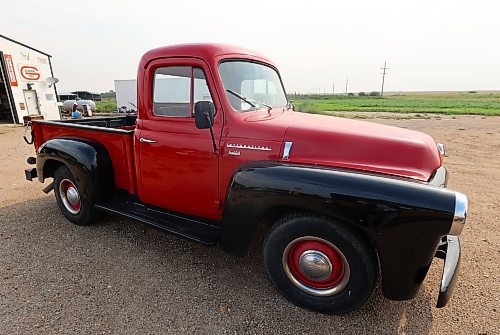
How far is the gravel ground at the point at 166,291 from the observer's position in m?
2.21

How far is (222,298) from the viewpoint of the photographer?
2.51m

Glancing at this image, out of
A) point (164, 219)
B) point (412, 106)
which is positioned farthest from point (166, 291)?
point (412, 106)

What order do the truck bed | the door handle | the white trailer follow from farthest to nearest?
the white trailer, the truck bed, the door handle

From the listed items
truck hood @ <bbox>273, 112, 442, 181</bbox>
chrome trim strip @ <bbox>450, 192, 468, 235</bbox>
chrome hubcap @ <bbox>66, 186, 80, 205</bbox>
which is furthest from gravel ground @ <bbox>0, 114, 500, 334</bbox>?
truck hood @ <bbox>273, 112, 442, 181</bbox>

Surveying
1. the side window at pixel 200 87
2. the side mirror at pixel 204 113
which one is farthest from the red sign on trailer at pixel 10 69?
Result: the side mirror at pixel 204 113

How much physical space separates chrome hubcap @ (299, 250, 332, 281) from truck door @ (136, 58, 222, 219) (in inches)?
37.0

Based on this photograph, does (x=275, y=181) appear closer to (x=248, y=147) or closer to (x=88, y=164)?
(x=248, y=147)

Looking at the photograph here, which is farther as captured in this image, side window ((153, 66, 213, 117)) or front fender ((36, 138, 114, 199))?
front fender ((36, 138, 114, 199))

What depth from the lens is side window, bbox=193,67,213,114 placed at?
2652mm

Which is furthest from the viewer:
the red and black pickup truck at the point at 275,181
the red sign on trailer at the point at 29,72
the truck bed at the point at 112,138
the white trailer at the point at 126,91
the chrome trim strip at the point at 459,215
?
the white trailer at the point at 126,91

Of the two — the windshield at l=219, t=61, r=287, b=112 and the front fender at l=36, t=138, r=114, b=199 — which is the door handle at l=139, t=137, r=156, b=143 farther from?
the windshield at l=219, t=61, r=287, b=112

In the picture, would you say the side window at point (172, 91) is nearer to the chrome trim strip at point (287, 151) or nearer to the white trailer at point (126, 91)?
the chrome trim strip at point (287, 151)

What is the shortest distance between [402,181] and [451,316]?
1.24 m

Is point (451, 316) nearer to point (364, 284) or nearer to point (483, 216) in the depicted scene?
point (364, 284)
